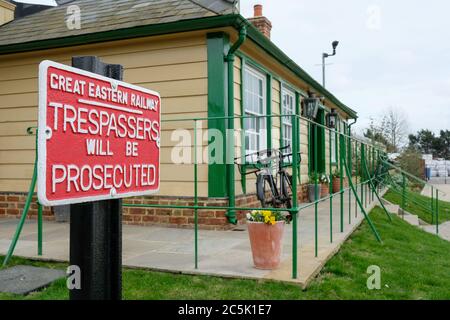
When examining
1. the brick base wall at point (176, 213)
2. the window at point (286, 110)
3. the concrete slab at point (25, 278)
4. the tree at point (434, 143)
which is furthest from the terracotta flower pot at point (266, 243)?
the tree at point (434, 143)

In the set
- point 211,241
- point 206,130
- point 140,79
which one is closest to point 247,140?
point 206,130

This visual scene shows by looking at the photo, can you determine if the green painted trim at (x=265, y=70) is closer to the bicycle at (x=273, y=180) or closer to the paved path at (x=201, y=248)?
the bicycle at (x=273, y=180)

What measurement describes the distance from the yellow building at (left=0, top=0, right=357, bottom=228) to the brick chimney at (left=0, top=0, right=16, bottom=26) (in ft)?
1.10

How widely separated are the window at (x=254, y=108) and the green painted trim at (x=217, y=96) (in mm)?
1141

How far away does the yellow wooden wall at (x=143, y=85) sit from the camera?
6.79 m

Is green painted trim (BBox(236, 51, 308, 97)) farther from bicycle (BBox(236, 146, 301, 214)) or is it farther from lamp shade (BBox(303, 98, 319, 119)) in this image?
bicycle (BBox(236, 146, 301, 214))

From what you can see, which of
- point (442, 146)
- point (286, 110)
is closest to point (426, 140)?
point (442, 146)

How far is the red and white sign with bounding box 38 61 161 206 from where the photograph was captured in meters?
1.36

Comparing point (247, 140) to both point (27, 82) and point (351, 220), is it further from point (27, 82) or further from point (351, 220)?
point (27, 82)

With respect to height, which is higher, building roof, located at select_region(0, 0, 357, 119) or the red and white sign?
building roof, located at select_region(0, 0, 357, 119)

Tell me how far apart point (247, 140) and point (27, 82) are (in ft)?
13.4

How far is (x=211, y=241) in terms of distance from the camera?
5.71 meters

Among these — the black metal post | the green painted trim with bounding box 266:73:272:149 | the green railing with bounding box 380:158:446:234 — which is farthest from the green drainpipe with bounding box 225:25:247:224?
the black metal post

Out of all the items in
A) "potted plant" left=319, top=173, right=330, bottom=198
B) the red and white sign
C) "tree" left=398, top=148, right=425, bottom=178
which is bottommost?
"potted plant" left=319, top=173, right=330, bottom=198
